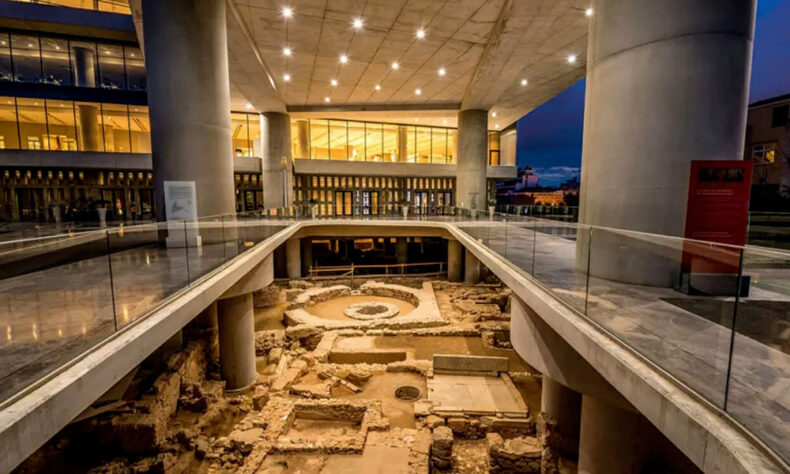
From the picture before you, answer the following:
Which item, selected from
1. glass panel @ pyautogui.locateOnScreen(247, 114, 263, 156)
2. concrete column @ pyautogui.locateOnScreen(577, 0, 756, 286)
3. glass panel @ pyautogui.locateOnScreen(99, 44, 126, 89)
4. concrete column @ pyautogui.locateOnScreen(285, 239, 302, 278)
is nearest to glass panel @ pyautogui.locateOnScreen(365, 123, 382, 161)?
glass panel @ pyautogui.locateOnScreen(247, 114, 263, 156)

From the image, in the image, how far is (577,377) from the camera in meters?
4.99

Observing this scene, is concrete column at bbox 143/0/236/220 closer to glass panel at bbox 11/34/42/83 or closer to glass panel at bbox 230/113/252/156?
glass panel at bbox 230/113/252/156

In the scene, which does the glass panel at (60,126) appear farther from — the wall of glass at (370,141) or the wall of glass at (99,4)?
the wall of glass at (370,141)

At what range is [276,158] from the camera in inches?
873

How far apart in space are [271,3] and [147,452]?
1153 centimetres

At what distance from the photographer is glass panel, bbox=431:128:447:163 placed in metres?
32.0

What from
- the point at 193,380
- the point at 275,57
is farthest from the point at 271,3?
the point at 193,380

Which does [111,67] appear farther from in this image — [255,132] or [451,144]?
[451,144]

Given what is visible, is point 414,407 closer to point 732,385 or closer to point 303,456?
point 303,456

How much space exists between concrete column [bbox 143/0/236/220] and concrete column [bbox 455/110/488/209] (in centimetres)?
1518

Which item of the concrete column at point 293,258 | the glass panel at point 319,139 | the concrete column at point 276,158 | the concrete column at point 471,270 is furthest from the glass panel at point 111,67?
the concrete column at point 471,270

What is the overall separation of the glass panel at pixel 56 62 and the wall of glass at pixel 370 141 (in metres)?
13.2

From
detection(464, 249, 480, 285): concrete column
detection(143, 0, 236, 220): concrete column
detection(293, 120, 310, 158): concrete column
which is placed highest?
detection(293, 120, 310, 158): concrete column

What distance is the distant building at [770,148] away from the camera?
66.2ft
